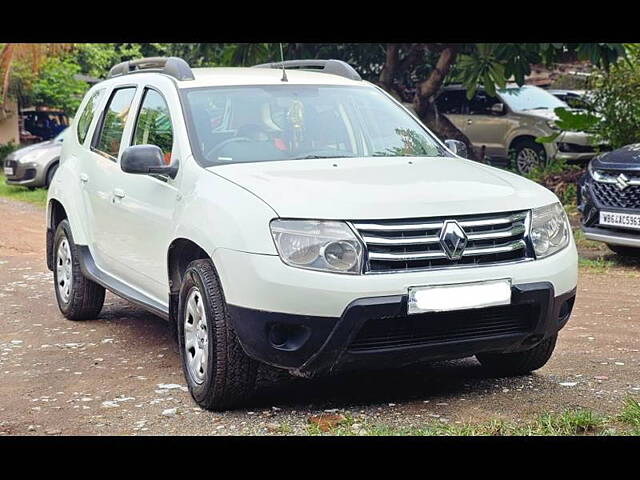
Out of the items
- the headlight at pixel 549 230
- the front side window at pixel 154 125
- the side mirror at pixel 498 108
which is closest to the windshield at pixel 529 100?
the side mirror at pixel 498 108

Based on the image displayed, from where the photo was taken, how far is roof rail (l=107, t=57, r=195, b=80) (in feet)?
20.4

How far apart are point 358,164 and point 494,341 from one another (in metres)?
1.28

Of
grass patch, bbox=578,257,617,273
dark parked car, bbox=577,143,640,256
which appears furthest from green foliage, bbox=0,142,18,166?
dark parked car, bbox=577,143,640,256

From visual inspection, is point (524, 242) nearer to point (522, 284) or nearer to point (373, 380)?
point (522, 284)

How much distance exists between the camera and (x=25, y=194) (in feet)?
65.4

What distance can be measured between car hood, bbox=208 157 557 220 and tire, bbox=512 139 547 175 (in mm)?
11546

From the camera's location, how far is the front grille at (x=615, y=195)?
9.33 metres

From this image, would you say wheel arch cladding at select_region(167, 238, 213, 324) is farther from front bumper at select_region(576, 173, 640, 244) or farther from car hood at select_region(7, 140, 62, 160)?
car hood at select_region(7, 140, 62, 160)

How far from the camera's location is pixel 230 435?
4.75 meters

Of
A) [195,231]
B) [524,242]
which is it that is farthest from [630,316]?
[195,231]

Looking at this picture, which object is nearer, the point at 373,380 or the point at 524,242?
the point at 524,242

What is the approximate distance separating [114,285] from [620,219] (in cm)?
499

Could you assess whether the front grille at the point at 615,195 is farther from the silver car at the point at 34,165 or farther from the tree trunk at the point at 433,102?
the silver car at the point at 34,165

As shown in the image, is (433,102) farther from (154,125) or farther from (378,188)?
(378,188)
